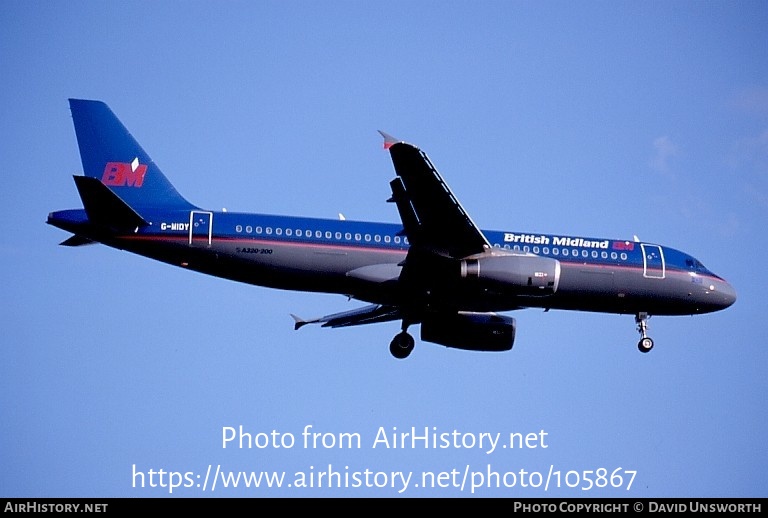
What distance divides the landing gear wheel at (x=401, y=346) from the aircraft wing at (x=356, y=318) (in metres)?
0.93

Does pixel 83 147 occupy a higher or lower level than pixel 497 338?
higher

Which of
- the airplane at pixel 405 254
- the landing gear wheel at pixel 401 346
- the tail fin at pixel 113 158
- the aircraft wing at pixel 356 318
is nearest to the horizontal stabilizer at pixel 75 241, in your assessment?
the airplane at pixel 405 254

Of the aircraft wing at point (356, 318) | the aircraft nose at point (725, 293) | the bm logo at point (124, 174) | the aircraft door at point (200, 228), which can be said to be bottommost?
the aircraft wing at point (356, 318)

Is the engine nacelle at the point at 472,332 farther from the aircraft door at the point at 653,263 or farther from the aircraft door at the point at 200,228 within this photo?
the aircraft door at the point at 200,228

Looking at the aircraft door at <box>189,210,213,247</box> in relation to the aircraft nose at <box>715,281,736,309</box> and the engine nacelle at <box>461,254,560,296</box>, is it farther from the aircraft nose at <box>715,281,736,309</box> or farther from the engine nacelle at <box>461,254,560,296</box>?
the aircraft nose at <box>715,281,736,309</box>

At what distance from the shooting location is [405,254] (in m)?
37.9

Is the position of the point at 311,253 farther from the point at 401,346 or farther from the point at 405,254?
the point at 401,346

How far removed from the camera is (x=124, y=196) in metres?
39.3

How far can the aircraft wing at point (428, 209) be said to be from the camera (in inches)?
1304

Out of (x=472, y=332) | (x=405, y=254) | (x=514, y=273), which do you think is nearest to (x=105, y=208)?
(x=405, y=254)

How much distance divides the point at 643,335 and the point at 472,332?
6.10 metres

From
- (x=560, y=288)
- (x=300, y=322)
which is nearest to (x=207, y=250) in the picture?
(x=300, y=322)
